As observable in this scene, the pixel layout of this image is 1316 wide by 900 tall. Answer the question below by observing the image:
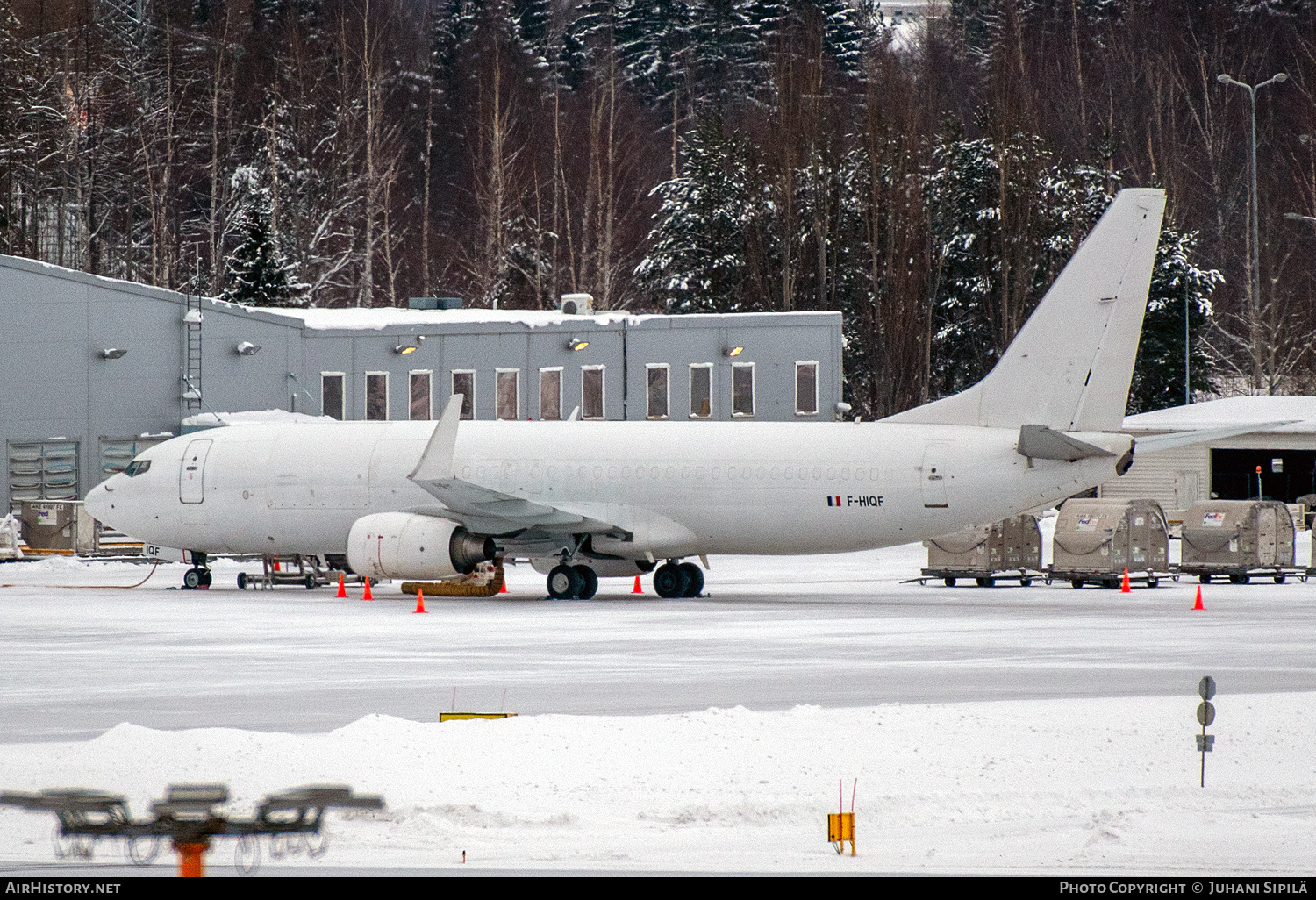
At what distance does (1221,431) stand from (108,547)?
26271mm

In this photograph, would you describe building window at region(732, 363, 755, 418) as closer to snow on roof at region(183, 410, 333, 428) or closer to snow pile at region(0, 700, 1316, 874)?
snow on roof at region(183, 410, 333, 428)

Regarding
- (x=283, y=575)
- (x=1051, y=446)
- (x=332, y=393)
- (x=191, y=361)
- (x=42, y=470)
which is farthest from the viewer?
(x=332, y=393)

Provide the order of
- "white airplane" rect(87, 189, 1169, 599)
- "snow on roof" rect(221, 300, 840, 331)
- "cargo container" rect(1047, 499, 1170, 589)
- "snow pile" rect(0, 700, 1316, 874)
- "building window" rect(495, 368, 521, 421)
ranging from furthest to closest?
"building window" rect(495, 368, 521, 421) → "snow on roof" rect(221, 300, 840, 331) → "cargo container" rect(1047, 499, 1170, 589) → "white airplane" rect(87, 189, 1169, 599) → "snow pile" rect(0, 700, 1316, 874)

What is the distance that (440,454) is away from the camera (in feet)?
90.1

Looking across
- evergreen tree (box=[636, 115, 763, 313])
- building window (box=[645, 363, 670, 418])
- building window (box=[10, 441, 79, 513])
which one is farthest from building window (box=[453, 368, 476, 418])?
evergreen tree (box=[636, 115, 763, 313])

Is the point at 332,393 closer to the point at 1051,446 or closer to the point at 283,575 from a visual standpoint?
the point at 283,575

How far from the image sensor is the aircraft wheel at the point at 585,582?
28.5 m

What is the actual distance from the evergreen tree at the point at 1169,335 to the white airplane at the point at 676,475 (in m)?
36.3

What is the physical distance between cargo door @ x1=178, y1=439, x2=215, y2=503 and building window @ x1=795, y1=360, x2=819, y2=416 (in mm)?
17484

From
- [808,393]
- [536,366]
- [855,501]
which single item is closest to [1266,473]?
[808,393]

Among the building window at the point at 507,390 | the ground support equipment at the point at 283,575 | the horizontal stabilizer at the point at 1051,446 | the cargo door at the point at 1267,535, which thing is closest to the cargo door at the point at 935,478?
the horizontal stabilizer at the point at 1051,446

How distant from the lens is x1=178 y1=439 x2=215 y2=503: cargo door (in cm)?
3088

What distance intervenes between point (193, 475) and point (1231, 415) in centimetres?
3292

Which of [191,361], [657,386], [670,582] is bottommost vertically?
[670,582]
